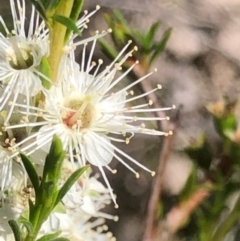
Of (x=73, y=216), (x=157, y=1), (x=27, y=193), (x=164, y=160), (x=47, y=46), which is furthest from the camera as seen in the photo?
(x=157, y=1)

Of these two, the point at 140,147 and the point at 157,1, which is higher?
the point at 157,1

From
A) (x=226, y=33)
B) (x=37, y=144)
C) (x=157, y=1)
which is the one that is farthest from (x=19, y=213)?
(x=226, y=33)

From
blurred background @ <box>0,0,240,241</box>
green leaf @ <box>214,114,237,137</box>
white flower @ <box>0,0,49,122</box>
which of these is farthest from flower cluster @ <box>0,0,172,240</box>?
blurred background @ <box>0,0,240,241</box>

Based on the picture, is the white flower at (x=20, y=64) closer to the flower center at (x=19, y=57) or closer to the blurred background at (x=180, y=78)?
the flower center at (x=19, y=57)

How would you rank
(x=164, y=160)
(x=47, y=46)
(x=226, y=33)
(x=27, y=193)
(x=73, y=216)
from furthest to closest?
(x=226, y=33) < (x=164, y=160) < (x=73, y=216) < (x=27, y=193) < (x=47, y=46)

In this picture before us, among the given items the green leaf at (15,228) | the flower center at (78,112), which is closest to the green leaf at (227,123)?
the flower center at (78,112)

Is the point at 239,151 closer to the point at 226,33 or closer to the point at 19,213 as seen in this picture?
the point at 19,213
